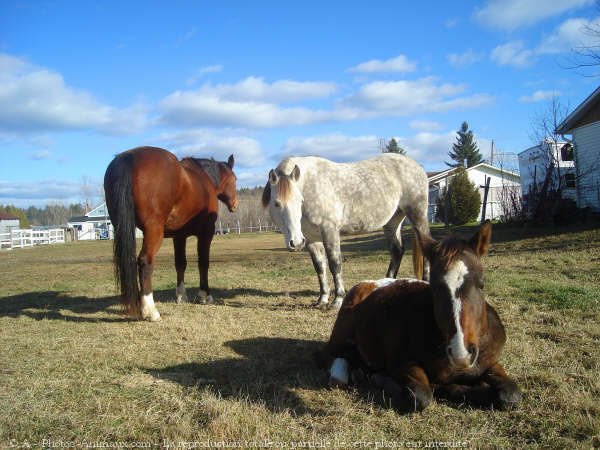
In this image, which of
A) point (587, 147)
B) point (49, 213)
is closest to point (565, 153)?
point (587, 147)

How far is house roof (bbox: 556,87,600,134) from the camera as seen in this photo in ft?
61.4

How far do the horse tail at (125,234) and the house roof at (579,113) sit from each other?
20.2 meters

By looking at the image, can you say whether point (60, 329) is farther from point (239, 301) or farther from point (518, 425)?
point (518, 425)

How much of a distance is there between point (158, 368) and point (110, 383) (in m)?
0.48

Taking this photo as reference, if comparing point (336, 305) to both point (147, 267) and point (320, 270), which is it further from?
point (147, 267)

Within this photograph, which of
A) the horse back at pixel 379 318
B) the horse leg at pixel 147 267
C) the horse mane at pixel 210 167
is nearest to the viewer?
the horse back at pixel 379 318

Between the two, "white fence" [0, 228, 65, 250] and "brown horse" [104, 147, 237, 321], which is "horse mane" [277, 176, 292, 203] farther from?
"white fence" [0, 228, 65, 250]

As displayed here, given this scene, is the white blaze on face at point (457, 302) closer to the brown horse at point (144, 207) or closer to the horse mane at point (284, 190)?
the horse mane at point (284, 190)

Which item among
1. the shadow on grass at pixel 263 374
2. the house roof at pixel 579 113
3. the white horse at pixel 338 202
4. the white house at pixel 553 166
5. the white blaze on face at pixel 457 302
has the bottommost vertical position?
the shadow on grass at pixel 263 374

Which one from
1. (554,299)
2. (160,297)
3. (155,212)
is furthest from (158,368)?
(554,299)

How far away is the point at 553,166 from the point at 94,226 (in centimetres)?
7457

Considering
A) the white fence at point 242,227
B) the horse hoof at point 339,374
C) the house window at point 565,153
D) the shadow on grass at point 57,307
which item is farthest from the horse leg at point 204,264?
the white fence at point 242,227

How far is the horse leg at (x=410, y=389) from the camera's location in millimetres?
2705

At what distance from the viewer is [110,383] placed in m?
→ 3.76
